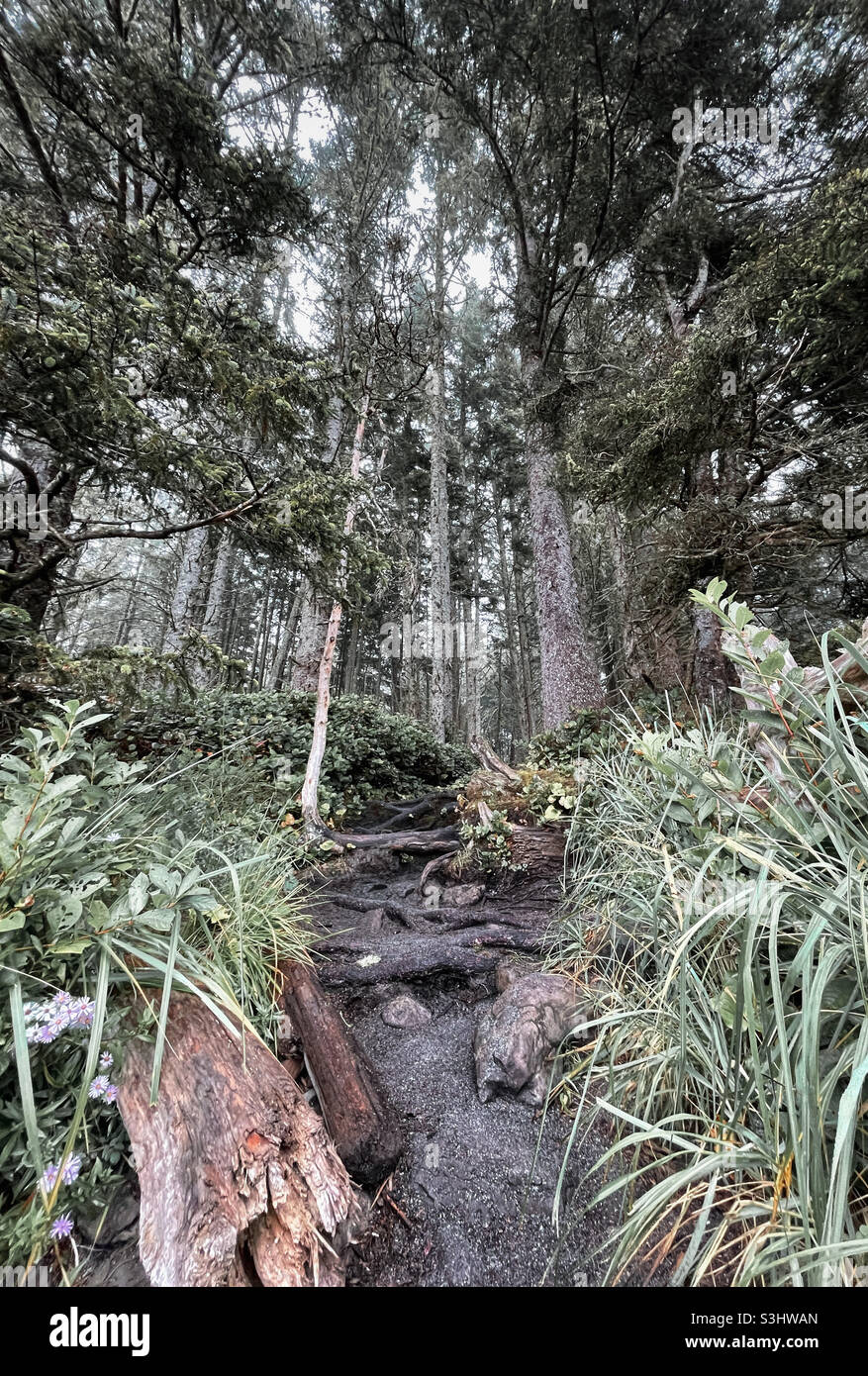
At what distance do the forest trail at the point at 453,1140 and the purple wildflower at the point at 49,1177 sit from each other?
736mm

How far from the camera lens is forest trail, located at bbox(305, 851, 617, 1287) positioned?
3.75ft

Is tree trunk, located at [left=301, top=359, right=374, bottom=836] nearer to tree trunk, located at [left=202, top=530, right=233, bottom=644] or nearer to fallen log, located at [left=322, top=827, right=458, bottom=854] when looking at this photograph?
fallen log, located at [left=322, top=827, right=458, bottom=854]

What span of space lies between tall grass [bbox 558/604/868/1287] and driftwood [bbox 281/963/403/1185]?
2.14ft

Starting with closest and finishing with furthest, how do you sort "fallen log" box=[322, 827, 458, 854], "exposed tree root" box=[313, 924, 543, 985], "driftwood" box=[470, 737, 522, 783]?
1. "exposed tree root" box=[313, 924, 543, 985]
2. "fallen log" box=[322, 827, 458, 854]
3. "driftwood" box=[470, 737, 522, 783]

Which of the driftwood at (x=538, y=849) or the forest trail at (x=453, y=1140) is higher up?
the driftwood at (x=538, y=849)

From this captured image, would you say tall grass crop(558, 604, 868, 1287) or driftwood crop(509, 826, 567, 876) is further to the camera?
driftwood crop(509, 826, 567, 876)

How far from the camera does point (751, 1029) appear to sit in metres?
0.95

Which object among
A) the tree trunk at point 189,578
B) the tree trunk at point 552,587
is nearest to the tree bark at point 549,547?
the tree trunk at point 552,587

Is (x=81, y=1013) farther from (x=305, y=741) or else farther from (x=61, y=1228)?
(x=305, y=741)

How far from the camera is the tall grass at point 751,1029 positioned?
84 centimetres

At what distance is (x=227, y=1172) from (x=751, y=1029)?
119cm

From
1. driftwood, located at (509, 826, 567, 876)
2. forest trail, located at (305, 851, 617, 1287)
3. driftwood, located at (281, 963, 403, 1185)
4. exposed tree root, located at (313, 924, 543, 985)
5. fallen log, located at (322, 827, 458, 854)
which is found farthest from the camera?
fallen log, located at (322, 827, 458, 854)

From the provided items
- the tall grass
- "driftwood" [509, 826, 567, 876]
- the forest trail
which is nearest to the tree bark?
"driftwood" [509, 826, 567, 876]

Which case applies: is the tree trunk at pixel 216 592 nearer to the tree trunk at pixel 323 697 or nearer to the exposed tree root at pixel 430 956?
the tree trunk at pixel 323 697
